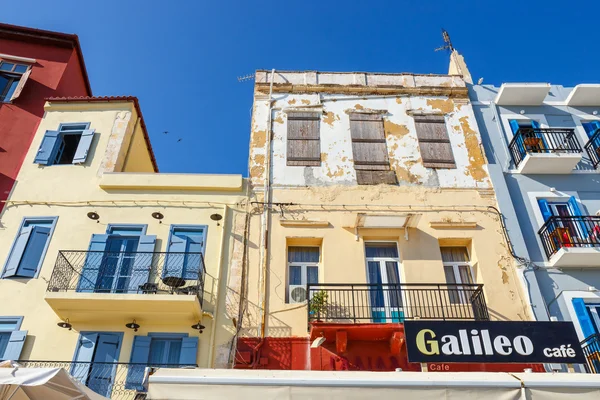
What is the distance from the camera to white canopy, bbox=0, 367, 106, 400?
22.0ft

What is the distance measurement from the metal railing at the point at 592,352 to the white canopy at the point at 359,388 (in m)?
3.12


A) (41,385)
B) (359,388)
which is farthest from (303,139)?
(41,385)

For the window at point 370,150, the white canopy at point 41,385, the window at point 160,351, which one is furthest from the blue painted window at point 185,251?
the window at point 370,150

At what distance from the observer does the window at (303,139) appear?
543 inches

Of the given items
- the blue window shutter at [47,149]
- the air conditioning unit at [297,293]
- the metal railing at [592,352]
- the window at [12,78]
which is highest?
the window at [12,78]

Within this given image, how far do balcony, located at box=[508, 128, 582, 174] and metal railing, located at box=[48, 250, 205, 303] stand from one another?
904cm

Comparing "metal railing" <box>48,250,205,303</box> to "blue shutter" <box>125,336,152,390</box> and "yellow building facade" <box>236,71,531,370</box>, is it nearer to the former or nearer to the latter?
"blue shutter" <box>125,336,152,390</box>

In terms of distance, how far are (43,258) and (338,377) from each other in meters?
7.90

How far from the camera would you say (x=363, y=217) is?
39.4 feet

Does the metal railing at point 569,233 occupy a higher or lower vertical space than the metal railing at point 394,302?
higher

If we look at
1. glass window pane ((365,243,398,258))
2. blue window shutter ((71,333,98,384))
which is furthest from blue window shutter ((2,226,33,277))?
glass window pane ((365,243,398,258))

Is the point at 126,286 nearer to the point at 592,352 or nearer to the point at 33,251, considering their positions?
the point at 33,251

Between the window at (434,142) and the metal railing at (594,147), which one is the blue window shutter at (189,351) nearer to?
the window at (434,142)

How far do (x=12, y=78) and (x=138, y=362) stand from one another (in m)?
10.4
